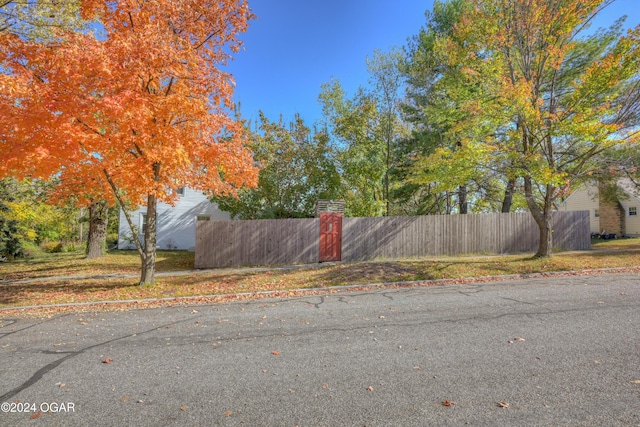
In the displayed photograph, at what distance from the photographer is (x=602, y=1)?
36.6 feet

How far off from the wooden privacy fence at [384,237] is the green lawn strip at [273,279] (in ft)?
6.20

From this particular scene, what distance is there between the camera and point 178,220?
77.3ft

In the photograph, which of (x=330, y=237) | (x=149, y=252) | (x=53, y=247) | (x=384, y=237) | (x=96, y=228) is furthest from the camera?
(x=53, y=247)

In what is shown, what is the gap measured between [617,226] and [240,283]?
3048cm

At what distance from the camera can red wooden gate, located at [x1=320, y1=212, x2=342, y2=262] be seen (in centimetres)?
1479

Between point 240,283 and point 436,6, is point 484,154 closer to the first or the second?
point 240,283

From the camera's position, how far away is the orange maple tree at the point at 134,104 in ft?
24.1

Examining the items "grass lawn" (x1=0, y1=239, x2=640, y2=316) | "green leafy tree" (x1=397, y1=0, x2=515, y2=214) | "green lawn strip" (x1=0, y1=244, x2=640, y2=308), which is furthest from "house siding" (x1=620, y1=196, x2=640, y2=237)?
"green lawn strip" (x1=0, y1=244, x2=640, y2=308)

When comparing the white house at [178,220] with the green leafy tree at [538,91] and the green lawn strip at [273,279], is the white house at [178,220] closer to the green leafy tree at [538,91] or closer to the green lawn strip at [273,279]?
the green lawn strip at [273,279]

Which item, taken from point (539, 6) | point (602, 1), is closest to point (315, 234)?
point (539, 6)

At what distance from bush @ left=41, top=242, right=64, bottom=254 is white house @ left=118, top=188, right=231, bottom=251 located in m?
6.21

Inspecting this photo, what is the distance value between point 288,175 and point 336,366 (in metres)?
15.7

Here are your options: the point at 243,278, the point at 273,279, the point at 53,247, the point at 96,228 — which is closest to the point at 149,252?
the point at 243,278

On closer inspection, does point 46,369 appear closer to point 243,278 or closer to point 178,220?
point 243,278
